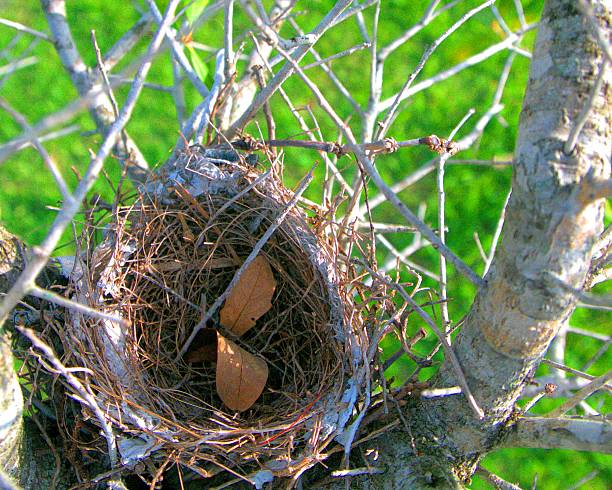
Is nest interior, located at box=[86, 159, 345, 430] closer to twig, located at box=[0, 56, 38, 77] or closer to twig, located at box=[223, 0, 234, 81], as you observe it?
twig, located at box=[223, 0, 234, 81]

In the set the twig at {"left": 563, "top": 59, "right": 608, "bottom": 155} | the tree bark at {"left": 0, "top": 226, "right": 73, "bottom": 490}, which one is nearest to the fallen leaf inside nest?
the tree bark at {"left": 0, "top": 226, "right": 73, "bottom": 490}

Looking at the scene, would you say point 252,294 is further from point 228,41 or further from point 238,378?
point 228,41

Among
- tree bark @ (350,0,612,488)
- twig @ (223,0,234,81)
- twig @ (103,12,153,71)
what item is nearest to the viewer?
tree bark @ (350,0,612,488)

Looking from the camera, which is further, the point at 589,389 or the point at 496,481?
the point at 496,481

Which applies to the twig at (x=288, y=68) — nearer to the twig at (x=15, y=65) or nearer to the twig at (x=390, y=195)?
the twig at (x=390, y=195)

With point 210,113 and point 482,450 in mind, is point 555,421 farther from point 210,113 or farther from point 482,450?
point 210,113

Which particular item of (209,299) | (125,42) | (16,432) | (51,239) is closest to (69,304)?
(51,239)

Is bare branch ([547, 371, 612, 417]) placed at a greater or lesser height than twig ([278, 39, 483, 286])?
lesser
